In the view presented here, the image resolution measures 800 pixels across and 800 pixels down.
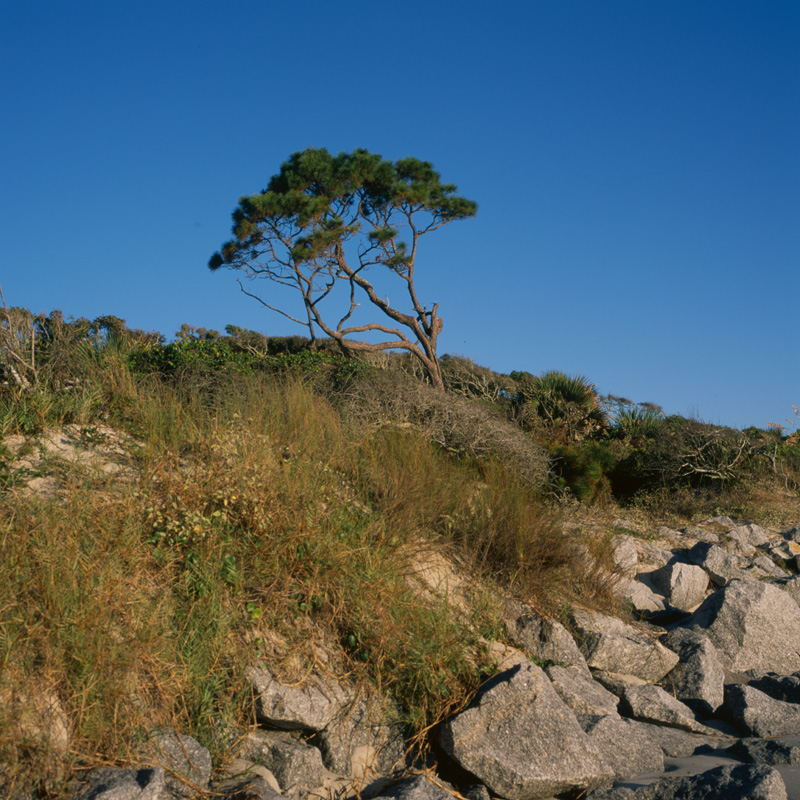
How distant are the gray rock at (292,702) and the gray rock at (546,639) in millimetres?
1802

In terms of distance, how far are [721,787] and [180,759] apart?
306 centimetres

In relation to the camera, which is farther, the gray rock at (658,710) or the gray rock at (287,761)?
the gray rock at (658,710)

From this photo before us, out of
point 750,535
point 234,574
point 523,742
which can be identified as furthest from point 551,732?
point 750,535

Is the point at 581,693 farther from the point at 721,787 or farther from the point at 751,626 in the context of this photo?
the point at 751,626

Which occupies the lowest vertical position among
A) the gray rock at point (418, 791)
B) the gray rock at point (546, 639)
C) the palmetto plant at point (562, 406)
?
the gray rock at point (418, 791)

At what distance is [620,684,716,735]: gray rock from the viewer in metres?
5.84

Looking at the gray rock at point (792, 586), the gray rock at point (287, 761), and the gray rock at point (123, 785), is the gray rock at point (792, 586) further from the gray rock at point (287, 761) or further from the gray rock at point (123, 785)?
the gray rock at point (123, 785)

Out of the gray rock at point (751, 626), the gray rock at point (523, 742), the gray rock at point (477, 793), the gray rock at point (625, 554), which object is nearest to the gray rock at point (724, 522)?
the gray rock at point (625, 554)

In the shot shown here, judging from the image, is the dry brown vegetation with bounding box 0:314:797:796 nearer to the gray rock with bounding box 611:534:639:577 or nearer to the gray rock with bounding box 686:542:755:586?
the gray rock with bounding box 611:534:639:577

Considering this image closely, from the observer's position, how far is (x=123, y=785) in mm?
3672

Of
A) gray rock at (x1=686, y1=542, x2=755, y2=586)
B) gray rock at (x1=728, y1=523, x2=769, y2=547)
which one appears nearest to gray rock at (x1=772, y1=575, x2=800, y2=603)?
gray rock at (x1=686, y1=542, x2=755, y2=586)

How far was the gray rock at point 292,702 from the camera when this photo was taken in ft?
15.8

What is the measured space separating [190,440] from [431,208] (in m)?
17.1

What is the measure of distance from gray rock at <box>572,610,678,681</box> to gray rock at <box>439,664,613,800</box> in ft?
5.28
